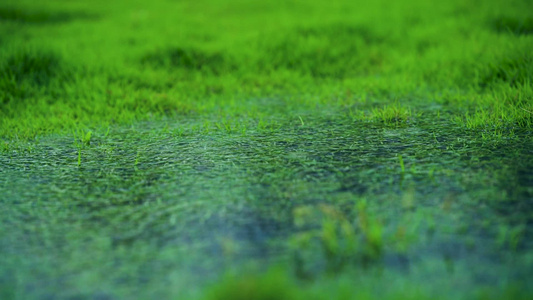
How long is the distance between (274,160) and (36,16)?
7.43 metres

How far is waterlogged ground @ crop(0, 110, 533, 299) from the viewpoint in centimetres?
181

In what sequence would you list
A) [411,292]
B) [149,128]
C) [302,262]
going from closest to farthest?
[411,292] → [302,262] → [149,128]

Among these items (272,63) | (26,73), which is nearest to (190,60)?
(272,63)

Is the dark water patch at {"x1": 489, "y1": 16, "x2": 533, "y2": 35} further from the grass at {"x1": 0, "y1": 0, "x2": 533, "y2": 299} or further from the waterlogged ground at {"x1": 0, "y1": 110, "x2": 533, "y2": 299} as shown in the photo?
the waterlogged ground at {"x1": 0, "y1": 110, "x2": 533, "y2": 299}

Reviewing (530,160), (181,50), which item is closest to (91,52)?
(181,50)

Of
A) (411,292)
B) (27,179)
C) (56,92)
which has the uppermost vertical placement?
(56,92)

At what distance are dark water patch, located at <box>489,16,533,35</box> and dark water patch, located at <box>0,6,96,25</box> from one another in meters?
6.65

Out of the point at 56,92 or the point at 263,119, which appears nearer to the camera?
the point at 263,119

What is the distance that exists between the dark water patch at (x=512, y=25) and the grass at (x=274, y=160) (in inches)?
1.1

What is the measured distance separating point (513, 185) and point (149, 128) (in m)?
2.81

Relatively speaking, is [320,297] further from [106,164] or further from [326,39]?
[326,39]

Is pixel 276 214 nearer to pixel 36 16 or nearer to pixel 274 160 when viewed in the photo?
pixel 274 160

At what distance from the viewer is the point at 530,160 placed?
9.61 feet

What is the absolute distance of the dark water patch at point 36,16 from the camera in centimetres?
882
